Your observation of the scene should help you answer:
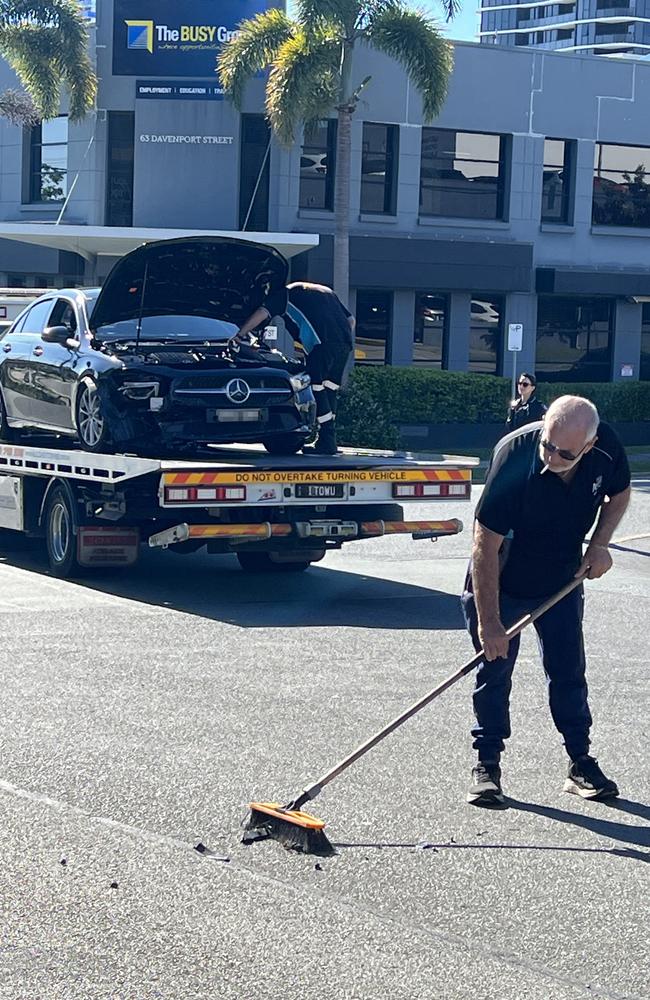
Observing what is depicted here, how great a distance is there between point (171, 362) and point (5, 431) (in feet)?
9.65

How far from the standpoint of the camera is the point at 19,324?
1469 cm

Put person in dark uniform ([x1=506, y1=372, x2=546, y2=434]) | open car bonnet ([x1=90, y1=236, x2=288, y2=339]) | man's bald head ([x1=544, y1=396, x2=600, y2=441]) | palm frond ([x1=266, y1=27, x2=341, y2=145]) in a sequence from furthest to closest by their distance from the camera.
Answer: palm frond ([x1=266, y1=27, x2=341, y2=145]), person in dark uniform ([x1=506, y1=372, x2=546, y2=434]), open car bonnet ([x1=90, y1=236, x2=288, y2=339]), man's bald head ([x1=544, y1=396, x2=600, y2=441])

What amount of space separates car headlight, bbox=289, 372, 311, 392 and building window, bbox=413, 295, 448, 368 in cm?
2231

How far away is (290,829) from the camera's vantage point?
5.69m

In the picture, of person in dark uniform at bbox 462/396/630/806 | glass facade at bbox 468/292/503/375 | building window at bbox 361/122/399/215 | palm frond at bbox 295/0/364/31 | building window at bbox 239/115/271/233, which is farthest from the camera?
glass facade at bbox 468/292/503/375

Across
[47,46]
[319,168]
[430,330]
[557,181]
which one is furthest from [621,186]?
[47,46]

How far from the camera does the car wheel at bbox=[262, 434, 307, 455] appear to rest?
1299 centimetres

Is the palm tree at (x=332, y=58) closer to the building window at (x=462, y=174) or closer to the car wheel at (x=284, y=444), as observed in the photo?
the building window at (x=462, y=174)

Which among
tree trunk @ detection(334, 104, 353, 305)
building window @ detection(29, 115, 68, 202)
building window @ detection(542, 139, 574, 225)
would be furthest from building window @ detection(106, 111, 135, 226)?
building window @ detection(542, 139, 574, 225)

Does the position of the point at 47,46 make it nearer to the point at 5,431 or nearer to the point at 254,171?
the point at 254,171

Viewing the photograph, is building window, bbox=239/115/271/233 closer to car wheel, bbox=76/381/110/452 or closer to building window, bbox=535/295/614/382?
building window, bbox=535/295/614/382

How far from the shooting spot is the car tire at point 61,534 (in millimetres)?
12383

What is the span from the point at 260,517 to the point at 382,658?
8.36ft

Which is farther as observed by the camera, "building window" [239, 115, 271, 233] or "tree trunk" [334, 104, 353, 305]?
"building window" [239, 115, 271, 233]
